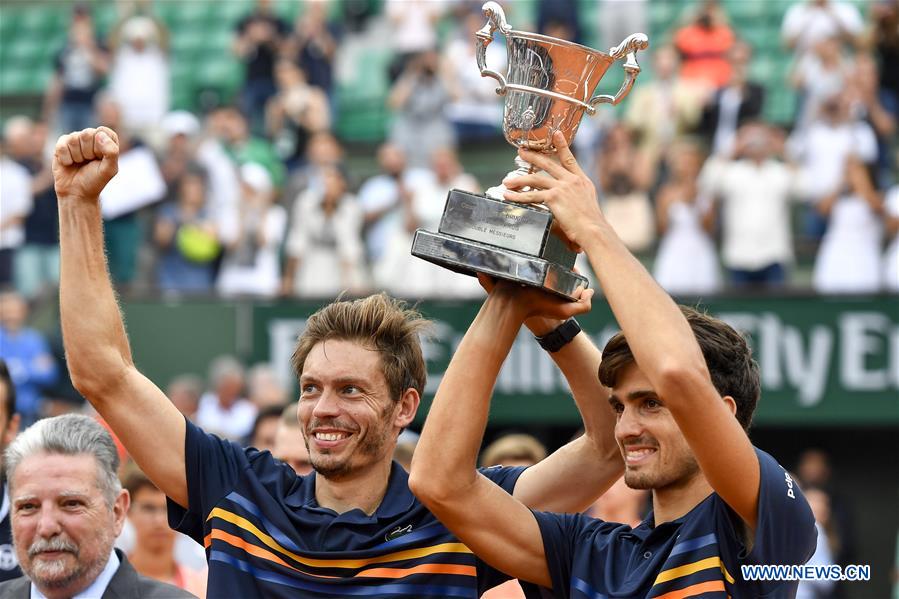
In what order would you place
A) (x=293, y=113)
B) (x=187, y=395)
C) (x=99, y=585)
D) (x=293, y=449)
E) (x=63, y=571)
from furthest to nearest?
(x=293, y=113), (x=187, y=395), (x=293, y=449), (x=99, y=585), (x=63, y=571)

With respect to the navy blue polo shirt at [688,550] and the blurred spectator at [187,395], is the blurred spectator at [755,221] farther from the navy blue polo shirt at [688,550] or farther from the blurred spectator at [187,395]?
the navy blue polo shirt at [688,550]

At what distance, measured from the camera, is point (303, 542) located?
141 inches

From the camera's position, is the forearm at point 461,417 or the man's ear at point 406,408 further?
the man's ear at point 406,408

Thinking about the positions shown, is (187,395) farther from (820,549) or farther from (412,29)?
(412,29)

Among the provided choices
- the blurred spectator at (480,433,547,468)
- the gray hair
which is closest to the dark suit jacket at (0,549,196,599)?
the gray hair

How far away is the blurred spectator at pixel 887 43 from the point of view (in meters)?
11.5

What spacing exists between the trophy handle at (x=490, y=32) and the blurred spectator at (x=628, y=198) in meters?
7.33

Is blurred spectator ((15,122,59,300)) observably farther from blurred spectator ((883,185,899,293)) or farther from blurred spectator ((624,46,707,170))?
blurred spectator ((883,185,899,293))

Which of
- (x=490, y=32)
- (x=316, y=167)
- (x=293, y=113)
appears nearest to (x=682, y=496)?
(x=490, y=32)

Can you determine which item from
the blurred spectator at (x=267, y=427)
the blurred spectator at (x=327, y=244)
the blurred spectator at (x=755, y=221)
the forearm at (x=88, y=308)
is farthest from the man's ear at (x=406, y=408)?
the blurred spectator at (x=327, y=244)

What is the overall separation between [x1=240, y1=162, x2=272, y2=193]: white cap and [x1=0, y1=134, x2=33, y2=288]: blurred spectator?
1697 millimetres

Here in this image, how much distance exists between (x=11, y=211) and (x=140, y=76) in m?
2.58

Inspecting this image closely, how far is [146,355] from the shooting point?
10.9m

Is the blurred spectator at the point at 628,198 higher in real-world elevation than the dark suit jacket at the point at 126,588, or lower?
higher
